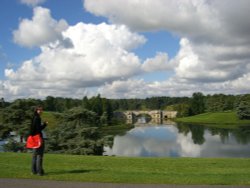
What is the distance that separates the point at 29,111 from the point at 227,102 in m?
143

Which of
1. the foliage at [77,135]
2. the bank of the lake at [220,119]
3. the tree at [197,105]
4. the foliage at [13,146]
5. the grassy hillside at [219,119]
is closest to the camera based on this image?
the foliage at [77,135]

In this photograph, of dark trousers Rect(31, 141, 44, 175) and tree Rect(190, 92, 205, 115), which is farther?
tree Rect(190, 92, 205, 115)

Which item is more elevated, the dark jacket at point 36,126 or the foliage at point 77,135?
the dark jacket at point 36,126

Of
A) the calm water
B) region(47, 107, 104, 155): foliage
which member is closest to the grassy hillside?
the calm water

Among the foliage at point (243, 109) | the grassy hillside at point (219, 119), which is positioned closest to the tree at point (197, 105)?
the grassy hillside at point (219, 119)

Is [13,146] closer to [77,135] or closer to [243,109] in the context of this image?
[77,135]

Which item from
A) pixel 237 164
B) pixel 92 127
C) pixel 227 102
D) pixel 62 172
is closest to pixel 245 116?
pixel 227 102

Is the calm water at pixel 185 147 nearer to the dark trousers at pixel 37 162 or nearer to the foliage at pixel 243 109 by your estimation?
the dark trousers at pixel 37 162

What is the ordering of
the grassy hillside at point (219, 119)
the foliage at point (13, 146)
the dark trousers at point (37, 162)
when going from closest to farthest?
the dark trousers at point (37, 162) → the foliage at point (13, 146) → the grassy hillside at point (219, 119)

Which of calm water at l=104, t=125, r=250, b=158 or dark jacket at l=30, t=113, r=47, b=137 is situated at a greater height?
dark jacket at l=30, t=113, r=47, b=137

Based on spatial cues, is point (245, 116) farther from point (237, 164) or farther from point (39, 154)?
point (39, 154)

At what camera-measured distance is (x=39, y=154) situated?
12.2 metres

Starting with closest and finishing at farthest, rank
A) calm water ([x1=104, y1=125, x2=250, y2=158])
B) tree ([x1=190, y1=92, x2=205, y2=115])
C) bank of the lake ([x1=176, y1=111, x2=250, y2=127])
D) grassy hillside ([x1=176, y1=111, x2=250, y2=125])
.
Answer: calm water ([x1=104, y1=125, x2=250, y2=158]), bank of the lake ([x1=176, y1=111, x2=250, y2=127]), grassy hillside ([x1=176, y1=111, x2=250, y2=125]), tree ([x1=190, y1=92, x2=205, y2=115])

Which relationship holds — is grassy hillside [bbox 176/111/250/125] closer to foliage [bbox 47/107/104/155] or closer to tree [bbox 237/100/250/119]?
tree [bbox 237/100/250/119]
